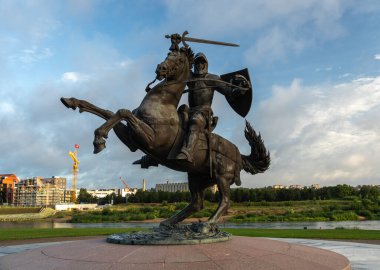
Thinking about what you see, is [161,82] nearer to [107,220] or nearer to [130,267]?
[130,267]

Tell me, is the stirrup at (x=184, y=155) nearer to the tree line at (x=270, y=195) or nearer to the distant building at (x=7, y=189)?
the tree line at (x=270, y=195)

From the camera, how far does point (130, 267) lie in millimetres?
6160

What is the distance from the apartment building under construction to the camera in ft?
476

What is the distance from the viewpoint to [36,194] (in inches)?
5694

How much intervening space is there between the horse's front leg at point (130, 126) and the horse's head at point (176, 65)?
124 centimetres

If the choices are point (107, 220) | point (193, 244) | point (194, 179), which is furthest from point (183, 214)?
point (107, 220)

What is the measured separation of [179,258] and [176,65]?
4.31m

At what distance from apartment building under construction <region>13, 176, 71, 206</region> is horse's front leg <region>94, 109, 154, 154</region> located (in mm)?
143641

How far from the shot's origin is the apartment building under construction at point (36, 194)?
14500cm

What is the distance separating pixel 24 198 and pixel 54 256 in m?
154

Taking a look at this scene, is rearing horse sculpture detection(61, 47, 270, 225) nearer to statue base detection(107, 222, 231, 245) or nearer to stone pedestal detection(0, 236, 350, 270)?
statue base detection(107, 222, 231, 245)

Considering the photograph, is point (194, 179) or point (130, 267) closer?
point (130, 267)

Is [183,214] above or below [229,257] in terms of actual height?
above

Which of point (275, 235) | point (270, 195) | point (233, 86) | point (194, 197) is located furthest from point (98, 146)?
point (270, 195)
